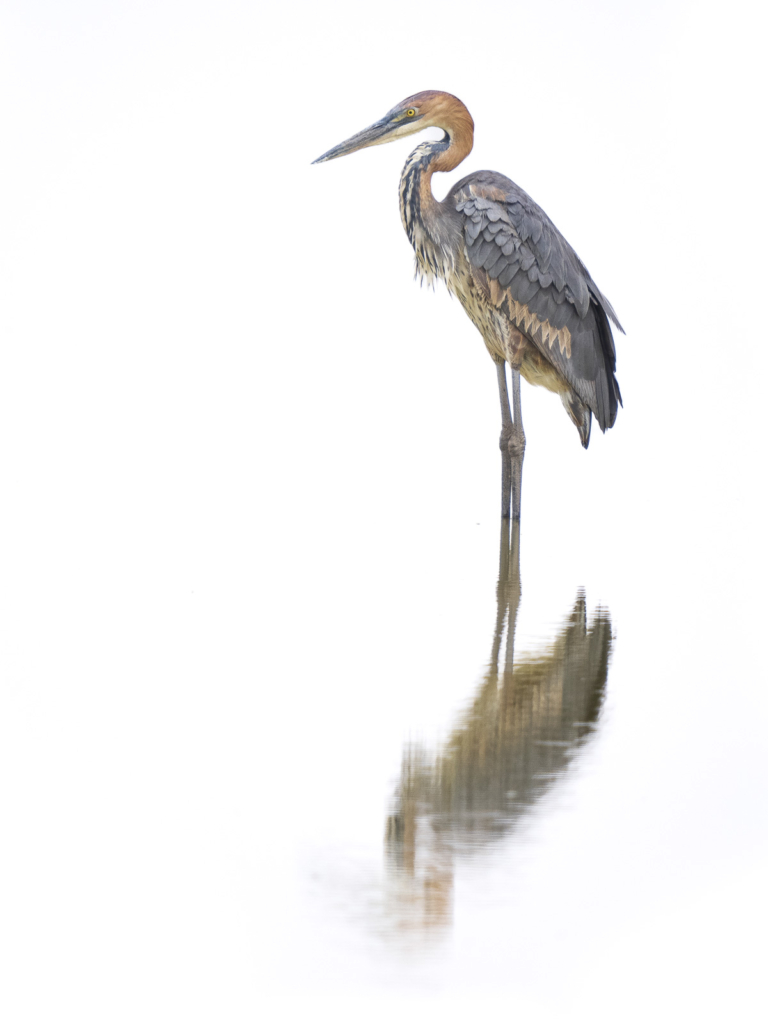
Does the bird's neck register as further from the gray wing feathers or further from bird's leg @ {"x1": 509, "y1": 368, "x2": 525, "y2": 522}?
bird's leg @ {"x1": 509, "y1": 368, "x2": 525, "y2": 522}

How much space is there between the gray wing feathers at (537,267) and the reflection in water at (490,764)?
2.70 metres

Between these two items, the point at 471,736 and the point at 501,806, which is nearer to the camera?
the point at 501,806

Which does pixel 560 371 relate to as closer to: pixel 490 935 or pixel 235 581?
pixel 235 581

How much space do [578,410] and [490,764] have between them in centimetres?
432

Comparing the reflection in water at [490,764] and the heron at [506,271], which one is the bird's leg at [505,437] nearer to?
the heron at [506,271]

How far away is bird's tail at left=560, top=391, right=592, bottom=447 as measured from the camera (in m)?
7.13

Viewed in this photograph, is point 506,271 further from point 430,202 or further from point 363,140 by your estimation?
point 363,140

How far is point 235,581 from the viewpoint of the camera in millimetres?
5598

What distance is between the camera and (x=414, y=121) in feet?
23.0

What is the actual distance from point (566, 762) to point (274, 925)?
3.59 feet

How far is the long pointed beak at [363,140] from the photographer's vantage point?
23.1ft

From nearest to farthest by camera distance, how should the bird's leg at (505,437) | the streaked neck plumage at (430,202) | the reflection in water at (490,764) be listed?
the reflection in water at (490,764) → the streaked neck plumage at (430,202) → the bird's leg at (505,437)

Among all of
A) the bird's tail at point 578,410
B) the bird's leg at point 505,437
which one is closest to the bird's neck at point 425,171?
the bird's leg at point 505,437

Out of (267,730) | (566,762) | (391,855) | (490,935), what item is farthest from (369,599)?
(490,935)
